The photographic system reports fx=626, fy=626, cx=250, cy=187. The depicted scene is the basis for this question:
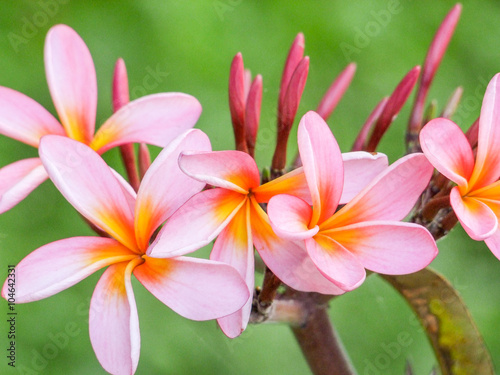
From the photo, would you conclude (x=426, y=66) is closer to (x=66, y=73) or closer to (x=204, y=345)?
(x=66, y=73)

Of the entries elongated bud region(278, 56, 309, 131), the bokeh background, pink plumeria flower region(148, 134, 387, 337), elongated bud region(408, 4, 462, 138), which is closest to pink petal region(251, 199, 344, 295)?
pink plumeria flower region(148, 134, 387, 337)

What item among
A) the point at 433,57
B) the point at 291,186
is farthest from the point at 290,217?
the point at 433,57

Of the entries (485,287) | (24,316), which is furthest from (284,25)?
(24,316)

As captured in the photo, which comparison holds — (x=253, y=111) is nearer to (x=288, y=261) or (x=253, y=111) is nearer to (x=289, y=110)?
(x=289, y=110)

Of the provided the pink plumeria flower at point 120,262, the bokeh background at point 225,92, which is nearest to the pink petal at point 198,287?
the pink plumeria flower at point 120,262

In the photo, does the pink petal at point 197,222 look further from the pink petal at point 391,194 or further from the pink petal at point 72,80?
the pink petal at point 72,80

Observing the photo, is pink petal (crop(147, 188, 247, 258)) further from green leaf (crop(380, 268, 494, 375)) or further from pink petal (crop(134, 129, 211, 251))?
green leaf (crop(380, 268, 494, 375))
